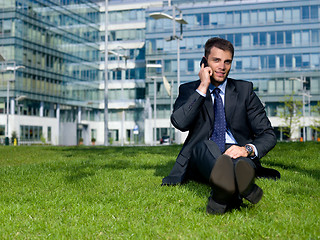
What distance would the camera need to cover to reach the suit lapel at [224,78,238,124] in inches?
199

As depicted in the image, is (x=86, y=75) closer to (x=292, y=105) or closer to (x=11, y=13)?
(x=11, y=13)

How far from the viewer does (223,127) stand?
16.5 feet

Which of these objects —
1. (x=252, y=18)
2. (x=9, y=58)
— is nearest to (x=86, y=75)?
(x=9, y=58)

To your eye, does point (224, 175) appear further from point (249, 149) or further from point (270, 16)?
point (270, 16)

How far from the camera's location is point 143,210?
4.75m

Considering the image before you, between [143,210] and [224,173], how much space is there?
1.23 m

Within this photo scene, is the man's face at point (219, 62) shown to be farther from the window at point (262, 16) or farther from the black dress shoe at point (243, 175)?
the window at point (262, 16)

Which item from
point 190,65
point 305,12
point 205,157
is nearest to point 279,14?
point 305,12

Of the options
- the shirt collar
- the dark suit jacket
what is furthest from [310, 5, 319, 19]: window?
the shirt collar

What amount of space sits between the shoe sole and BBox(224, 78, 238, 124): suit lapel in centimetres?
125

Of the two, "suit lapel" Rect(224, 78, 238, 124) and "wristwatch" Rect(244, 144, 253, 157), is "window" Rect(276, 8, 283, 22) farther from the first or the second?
"wristwatch" Rect(244, 144, 253, 157)

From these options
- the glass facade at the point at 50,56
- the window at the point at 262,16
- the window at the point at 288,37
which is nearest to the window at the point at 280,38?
the window at the point at 288,37

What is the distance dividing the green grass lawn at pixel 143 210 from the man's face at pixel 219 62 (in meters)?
1.37

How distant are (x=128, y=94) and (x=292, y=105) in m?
27.3
